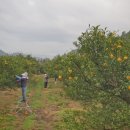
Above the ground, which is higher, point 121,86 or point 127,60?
point 127,60

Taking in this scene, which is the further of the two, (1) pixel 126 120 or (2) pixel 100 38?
(1) pixel 126 120

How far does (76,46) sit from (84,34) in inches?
22.3

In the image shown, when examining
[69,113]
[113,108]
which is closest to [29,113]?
[69,113]

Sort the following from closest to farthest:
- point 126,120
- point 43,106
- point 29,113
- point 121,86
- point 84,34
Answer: point 121,86, point 84,34, point 126,120, point 29,113, point 43,106

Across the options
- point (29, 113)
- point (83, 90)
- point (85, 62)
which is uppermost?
point (85, 62)

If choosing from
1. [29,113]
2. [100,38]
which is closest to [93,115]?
[100,38]

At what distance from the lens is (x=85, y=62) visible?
35.6ft

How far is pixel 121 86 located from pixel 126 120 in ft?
7.25

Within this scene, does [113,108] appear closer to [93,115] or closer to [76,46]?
[93,115]

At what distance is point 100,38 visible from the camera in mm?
10711

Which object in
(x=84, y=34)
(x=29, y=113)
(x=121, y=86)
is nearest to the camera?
(x=121, y=86)

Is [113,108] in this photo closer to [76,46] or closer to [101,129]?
[101,129]

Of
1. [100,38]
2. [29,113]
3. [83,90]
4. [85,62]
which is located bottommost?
[29,113]

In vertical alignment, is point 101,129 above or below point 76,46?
below
